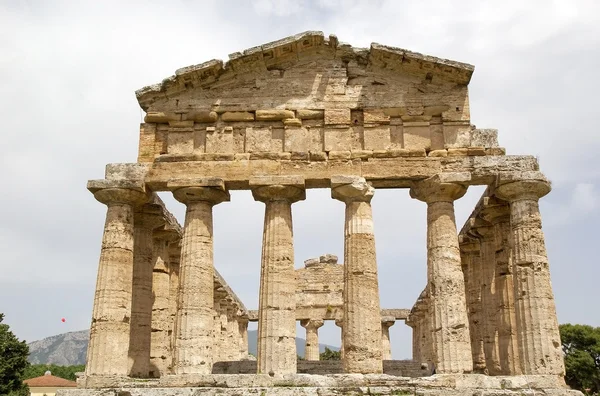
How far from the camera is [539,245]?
17703mm

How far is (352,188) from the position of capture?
18.2 meters

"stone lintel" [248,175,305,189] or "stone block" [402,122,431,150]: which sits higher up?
"stone block" [402,122,431,150]

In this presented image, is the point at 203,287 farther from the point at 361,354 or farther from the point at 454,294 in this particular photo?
the point at 454,294

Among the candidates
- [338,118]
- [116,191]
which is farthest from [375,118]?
[116,191]

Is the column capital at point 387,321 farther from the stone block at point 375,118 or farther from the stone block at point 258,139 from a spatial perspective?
the stone block at point 258,139

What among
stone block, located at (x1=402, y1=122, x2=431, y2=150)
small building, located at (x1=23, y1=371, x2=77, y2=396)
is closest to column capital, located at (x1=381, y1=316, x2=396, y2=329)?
stone block, located at (x1=402, y1=122, x2=431, y2=150)

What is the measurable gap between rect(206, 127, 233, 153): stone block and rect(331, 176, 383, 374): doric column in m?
3.57

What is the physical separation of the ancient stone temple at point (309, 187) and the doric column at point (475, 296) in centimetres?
301

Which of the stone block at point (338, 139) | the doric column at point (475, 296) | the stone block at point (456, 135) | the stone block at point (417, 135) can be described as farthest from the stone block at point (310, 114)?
the doric column at point (475, 296)

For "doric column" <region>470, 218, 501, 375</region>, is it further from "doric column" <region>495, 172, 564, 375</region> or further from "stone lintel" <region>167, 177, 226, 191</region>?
"stone lintel" <region>167, 177, 226, 191</region>

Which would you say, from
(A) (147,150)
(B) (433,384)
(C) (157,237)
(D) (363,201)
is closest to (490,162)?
(D) (363,201)

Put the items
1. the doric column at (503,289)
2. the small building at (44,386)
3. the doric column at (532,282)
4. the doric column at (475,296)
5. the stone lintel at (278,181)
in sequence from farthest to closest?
the small building at (44,386)
the doric column at (475,296)
the doric column at (503,289)
the stone lintel at (278,181)
the doric column at (532,282)

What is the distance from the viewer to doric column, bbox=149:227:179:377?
72.6ft

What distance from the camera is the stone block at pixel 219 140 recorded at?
760 inches
